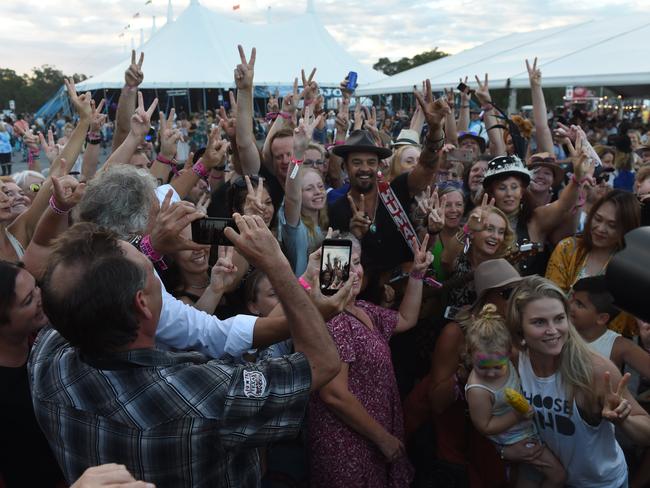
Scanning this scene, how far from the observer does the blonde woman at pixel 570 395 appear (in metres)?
2.07

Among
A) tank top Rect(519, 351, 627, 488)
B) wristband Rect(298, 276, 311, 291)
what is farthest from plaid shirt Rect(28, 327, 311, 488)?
tank top Rect(519, 351, 627, 488)

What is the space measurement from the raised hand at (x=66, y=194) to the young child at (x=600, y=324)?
→ 233cm

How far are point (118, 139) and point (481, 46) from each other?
1287 cm

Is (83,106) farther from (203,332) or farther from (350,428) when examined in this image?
(350,428)

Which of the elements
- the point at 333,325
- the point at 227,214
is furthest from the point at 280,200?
the point at 333,325

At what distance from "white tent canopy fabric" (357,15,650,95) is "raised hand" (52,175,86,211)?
771cm

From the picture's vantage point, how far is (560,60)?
30.9ft

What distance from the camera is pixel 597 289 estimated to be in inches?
104

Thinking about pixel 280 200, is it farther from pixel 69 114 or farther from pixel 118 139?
pixel 69 114

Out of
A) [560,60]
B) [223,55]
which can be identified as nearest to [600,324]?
[560,60]

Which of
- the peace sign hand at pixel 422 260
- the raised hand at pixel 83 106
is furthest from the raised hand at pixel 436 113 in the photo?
the raised hand at pixel 83 106

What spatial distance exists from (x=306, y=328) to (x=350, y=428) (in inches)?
40.7

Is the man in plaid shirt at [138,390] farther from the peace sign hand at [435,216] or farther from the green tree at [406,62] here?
the green tree at [406,62]

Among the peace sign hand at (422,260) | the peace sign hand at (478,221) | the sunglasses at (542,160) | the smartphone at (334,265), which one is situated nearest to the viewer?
the smartphone at (334,265)
